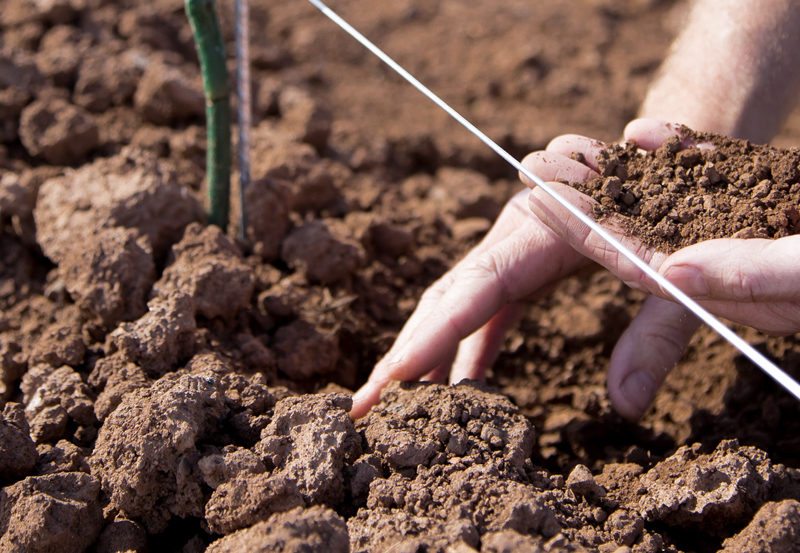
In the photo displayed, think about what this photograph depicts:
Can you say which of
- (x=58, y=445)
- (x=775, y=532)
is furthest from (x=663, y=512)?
(x=58, y=445)

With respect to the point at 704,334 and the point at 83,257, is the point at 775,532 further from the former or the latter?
the point at 83,257

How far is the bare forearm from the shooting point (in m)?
2.28

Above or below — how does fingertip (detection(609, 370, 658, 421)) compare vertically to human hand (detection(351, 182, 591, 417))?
below

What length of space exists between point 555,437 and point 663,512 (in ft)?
2.10

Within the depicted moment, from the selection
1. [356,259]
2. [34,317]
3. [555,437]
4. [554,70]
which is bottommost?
[555,437]

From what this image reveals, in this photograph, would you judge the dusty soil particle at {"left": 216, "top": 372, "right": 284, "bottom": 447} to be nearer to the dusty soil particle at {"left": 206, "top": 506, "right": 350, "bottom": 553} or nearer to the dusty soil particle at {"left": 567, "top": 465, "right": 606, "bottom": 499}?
the dusty soil particle at {"left": 206, "top": 506, "right": 350, "bottom": 553}

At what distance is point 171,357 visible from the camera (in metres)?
1.91

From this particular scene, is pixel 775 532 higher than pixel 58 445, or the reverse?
pixel 775 532

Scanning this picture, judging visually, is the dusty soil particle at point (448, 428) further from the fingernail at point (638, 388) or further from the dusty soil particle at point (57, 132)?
the dusty soil particle at point (57, 132)

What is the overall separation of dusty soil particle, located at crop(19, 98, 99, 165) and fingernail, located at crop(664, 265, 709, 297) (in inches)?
84.2

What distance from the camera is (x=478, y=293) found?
6.68 ft

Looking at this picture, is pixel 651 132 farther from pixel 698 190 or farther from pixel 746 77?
pixel 746 77

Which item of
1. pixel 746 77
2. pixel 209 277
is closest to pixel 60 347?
pixel 209 277

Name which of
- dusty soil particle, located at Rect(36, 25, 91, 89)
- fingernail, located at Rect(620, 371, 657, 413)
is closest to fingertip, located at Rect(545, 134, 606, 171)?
fingernail, located at Rect(620, 371, 657, 413)
